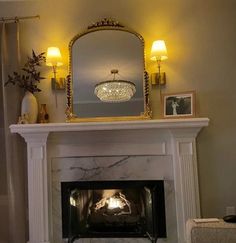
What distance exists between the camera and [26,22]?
3.38m

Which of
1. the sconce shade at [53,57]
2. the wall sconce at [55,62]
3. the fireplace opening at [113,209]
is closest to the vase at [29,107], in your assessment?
the wall sconce at [55,62]

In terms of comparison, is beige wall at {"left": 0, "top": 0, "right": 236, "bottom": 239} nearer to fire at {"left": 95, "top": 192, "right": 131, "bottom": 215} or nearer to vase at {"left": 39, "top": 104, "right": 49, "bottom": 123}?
vase at {"left": 39, "top": 104, "right": 49, "bottom": 123}

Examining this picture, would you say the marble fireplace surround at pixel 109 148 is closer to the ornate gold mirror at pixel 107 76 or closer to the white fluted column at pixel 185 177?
the white fluted column at pixel 185 177

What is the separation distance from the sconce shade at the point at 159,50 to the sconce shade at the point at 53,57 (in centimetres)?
94

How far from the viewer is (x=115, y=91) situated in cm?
321

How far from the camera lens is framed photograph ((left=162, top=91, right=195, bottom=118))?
10.2 feet

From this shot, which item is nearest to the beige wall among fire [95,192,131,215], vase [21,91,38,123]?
vase [21,91,38,123]

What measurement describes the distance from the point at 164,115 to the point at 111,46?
901 millimetres

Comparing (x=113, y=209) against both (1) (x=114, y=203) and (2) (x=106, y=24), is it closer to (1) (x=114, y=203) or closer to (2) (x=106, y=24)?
(1) (x=114, y=203)

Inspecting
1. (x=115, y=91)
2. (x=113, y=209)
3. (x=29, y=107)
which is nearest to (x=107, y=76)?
(x=115, y=91)

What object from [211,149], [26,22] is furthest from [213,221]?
[26,22]

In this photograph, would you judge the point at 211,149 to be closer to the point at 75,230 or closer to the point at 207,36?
the point at 207,36

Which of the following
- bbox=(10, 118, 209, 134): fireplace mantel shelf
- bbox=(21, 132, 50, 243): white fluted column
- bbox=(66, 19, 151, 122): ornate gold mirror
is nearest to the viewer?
bbox=(10, 118, 209, 134): fireplace mantel shelf

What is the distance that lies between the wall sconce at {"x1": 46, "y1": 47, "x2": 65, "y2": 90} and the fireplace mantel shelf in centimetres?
47
